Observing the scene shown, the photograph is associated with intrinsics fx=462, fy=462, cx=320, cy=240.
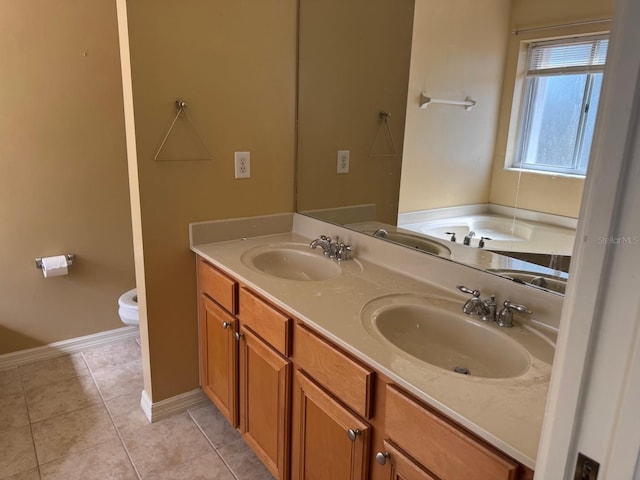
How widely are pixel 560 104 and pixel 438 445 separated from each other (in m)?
0.98

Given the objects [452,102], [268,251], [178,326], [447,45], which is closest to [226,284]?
[268,251]

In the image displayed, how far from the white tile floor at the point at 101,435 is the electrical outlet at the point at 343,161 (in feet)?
4.42

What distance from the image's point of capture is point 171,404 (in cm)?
225

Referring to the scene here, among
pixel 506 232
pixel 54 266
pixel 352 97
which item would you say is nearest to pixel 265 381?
pixel 506 232

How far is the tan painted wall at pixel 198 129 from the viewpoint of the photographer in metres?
1.88

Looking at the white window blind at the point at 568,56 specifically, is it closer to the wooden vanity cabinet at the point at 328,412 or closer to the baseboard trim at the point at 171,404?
the wooden vanity cabinet at the point at 328,412

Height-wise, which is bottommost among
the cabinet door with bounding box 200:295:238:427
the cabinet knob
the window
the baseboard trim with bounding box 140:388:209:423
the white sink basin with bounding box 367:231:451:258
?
the baseboard trim with bounding box 140:388:209:423

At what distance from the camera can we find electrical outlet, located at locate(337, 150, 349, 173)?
7.42ft

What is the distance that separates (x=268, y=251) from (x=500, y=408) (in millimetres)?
1346

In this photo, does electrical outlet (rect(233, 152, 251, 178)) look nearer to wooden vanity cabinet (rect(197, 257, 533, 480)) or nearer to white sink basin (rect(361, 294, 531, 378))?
wooden vanity cabinet (rect(197, 257, 533, 480))

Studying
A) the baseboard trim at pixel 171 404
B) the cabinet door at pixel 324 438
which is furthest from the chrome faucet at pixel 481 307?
the baseboard trim at pixel 171 404

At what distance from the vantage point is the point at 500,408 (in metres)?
0.95

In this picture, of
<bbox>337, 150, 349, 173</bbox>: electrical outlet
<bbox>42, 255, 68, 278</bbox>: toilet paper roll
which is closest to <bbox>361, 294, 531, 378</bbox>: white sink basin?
<bbox>337, 150, 349, 173</bbox>: electrical outlet

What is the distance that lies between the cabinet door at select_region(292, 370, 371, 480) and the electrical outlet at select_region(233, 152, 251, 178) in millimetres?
1055
